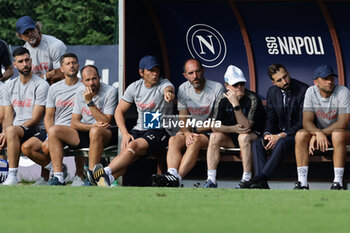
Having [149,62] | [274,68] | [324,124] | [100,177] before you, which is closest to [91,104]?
[149,62]

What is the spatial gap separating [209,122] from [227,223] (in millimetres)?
4482

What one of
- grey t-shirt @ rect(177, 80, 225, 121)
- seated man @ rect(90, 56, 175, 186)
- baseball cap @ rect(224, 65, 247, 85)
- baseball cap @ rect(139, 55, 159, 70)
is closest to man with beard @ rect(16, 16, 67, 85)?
seated man @ rect(90, 56, 175, 186)

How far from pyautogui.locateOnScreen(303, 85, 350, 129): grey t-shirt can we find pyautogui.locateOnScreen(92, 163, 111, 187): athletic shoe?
2200 mm

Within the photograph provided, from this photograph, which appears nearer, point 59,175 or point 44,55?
point 59,175

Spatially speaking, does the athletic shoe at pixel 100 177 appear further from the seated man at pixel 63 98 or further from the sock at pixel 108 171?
the seated man at pixel 63 98

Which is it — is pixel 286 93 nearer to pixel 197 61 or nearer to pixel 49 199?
pixel 197 61

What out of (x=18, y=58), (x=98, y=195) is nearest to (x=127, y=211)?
(x=98, y=195)

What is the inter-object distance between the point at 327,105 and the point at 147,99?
1968 millimetres

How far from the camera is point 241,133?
345 inches

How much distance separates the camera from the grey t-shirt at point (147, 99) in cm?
920

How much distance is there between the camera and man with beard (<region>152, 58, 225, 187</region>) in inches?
343

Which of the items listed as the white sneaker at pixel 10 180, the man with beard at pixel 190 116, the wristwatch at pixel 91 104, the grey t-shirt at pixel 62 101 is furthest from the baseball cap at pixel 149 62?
the white sneaker at pixel 10 180

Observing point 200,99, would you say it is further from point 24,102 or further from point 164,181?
point 24,102

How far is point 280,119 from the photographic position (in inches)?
355
